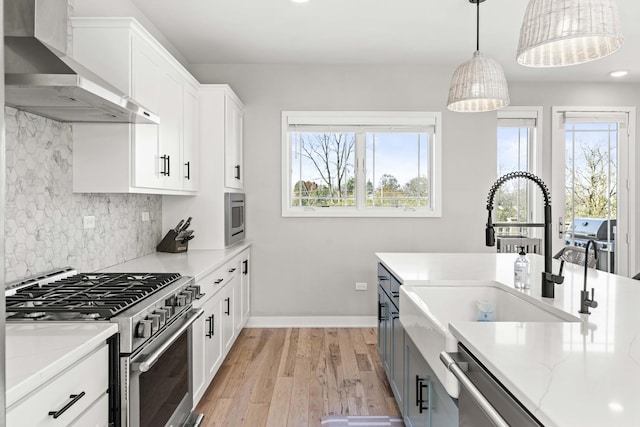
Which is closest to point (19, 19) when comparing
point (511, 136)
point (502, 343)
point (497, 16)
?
point (502, 343)

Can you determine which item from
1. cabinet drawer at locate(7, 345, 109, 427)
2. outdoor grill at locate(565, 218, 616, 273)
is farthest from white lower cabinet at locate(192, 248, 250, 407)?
outdoor grill at locate(565, 218, 616, 273)

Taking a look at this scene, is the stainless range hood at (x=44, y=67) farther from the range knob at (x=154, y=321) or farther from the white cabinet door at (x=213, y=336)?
the white cabinet door at (x=213, y=336)

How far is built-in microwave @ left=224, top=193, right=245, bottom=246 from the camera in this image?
376 cm

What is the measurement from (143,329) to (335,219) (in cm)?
302

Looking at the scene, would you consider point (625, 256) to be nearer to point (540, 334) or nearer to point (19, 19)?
point (540, 334)

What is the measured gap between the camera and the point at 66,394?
1.23 meters

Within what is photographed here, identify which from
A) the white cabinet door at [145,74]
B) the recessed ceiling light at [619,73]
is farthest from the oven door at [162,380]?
the recessed ceiling light at [619,73]

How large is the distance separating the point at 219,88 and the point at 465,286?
8.76ft

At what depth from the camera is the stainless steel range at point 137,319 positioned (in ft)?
5.06

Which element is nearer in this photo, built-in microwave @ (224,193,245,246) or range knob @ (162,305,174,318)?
range knob @ (162,305,174,318)

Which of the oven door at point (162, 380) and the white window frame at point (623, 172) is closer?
the oven door at point (162, 380)

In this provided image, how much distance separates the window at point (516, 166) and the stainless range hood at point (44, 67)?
4285mm

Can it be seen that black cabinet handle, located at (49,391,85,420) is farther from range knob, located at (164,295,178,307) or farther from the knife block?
the knife block

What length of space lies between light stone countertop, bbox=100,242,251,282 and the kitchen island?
5.90 feet
